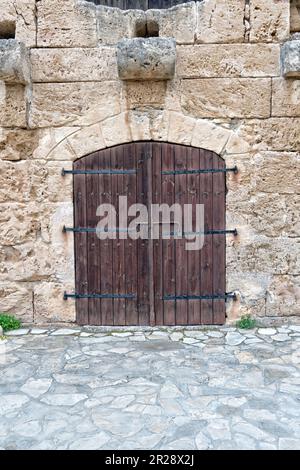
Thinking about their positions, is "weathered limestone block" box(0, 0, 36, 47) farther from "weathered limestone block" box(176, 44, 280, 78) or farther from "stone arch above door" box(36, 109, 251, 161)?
"weathered limestone block" box(176, 44, 280, 78)

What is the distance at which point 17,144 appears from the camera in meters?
4.49

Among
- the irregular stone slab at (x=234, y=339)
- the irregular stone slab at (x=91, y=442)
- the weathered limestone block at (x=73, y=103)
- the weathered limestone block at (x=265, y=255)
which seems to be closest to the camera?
the irregular stone slab at (x=91, y=442)

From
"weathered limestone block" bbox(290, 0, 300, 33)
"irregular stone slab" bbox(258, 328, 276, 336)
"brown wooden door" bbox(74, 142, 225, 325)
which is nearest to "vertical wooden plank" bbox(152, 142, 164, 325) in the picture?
"brown wooden door" bbox(74, 142, 225, 325)

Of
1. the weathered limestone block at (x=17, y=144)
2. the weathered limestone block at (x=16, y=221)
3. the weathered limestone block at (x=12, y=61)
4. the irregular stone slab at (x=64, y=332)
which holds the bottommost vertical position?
the irregular stone slab at (x=64, y=332)

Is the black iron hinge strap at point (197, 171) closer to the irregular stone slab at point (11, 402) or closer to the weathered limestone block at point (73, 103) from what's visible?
the weathered limestone block at point (73, 103)

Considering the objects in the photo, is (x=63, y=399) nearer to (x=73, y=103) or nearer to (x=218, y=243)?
(x=218, y=243)

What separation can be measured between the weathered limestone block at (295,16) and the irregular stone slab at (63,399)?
13.2ft

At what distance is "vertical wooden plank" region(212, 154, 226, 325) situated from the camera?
4.52 m

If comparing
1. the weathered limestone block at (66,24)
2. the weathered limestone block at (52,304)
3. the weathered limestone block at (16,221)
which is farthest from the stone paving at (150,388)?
the weathered limestone block at (66,24)

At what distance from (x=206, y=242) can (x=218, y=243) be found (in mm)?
123

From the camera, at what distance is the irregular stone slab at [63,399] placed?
299cm
